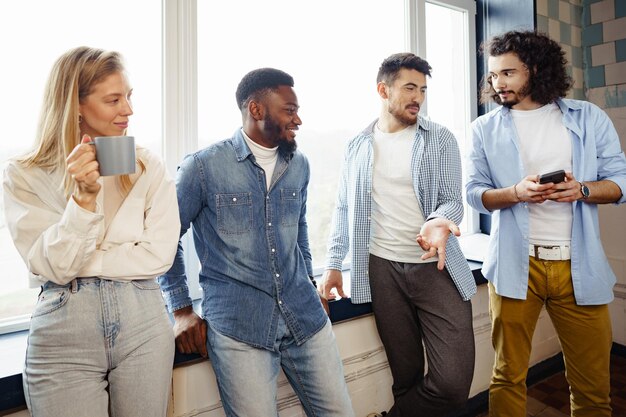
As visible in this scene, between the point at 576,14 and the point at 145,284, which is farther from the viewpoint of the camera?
the point at 576,14

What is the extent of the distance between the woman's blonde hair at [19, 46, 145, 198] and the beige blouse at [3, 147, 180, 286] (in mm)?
32

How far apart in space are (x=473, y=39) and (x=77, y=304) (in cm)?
274

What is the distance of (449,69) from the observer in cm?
275

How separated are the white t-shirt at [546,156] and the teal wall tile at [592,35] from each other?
1.45m

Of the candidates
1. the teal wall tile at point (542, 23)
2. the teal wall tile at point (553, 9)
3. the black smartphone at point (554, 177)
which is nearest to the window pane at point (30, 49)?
the black smartphone at point (554, 177)

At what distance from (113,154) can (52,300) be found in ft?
1.24

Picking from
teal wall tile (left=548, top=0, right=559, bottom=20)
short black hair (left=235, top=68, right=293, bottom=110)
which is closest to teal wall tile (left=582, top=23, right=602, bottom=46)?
teal wall tile (left=548, top=0, right=559, bottom=20)

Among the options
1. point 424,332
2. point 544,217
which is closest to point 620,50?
point 544,217

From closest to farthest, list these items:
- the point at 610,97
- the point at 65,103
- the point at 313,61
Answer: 1. the point at 65,103
2. the point at 313,61
3. the point at 610,97

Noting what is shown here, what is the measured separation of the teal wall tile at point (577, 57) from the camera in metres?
2.75

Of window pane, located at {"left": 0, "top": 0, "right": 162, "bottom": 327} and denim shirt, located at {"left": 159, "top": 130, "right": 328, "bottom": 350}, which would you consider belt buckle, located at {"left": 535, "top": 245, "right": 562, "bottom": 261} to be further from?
window pane, located at {"left": 0, "top": 0, "right": 162, "bottom": 327}

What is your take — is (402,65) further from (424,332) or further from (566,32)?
(566,32)

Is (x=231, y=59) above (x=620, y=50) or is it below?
below

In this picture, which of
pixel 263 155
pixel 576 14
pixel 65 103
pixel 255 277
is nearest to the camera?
pixel 65 103
